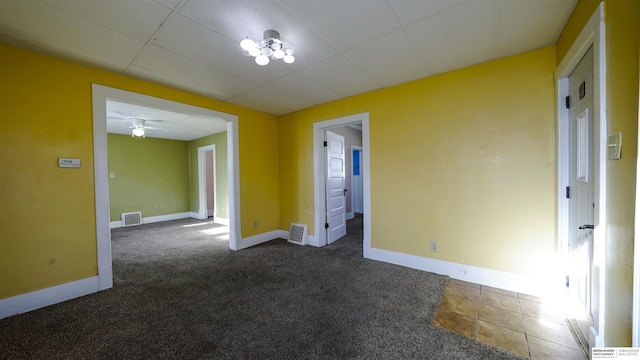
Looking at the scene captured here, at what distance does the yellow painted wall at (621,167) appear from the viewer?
106 cm

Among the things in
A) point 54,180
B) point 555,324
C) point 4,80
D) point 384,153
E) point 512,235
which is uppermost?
point 4,80

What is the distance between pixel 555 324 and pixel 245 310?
2594mm

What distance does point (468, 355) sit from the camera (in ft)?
5.00

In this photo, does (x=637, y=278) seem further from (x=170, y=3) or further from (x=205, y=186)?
(x=205, y=186)

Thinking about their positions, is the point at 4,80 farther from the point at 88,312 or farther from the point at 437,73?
the point at 437,73

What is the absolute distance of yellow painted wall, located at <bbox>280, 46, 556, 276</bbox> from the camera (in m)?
2.23

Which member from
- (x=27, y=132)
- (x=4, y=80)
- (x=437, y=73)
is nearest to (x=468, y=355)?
(x=437, y=73)

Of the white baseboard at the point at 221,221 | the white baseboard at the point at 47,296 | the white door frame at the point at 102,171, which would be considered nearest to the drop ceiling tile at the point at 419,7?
the white door frame at the point at 102,171

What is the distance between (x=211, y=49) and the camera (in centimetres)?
216

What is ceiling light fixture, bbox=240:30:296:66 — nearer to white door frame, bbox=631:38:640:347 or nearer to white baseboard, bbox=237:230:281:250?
white door frame, bbox=631:38:640:347

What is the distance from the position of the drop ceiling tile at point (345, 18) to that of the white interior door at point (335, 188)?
7.12ft

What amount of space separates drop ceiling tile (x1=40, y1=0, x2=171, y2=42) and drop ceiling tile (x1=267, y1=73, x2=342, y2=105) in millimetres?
1346

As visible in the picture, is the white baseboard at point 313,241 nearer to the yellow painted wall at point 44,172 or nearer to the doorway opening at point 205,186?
the yellow painted wall at point 44,172

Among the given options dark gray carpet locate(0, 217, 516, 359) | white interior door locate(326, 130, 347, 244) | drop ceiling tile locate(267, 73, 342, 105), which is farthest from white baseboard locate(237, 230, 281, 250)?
drop ceiling tile locate(267, 73, 342, 105)
